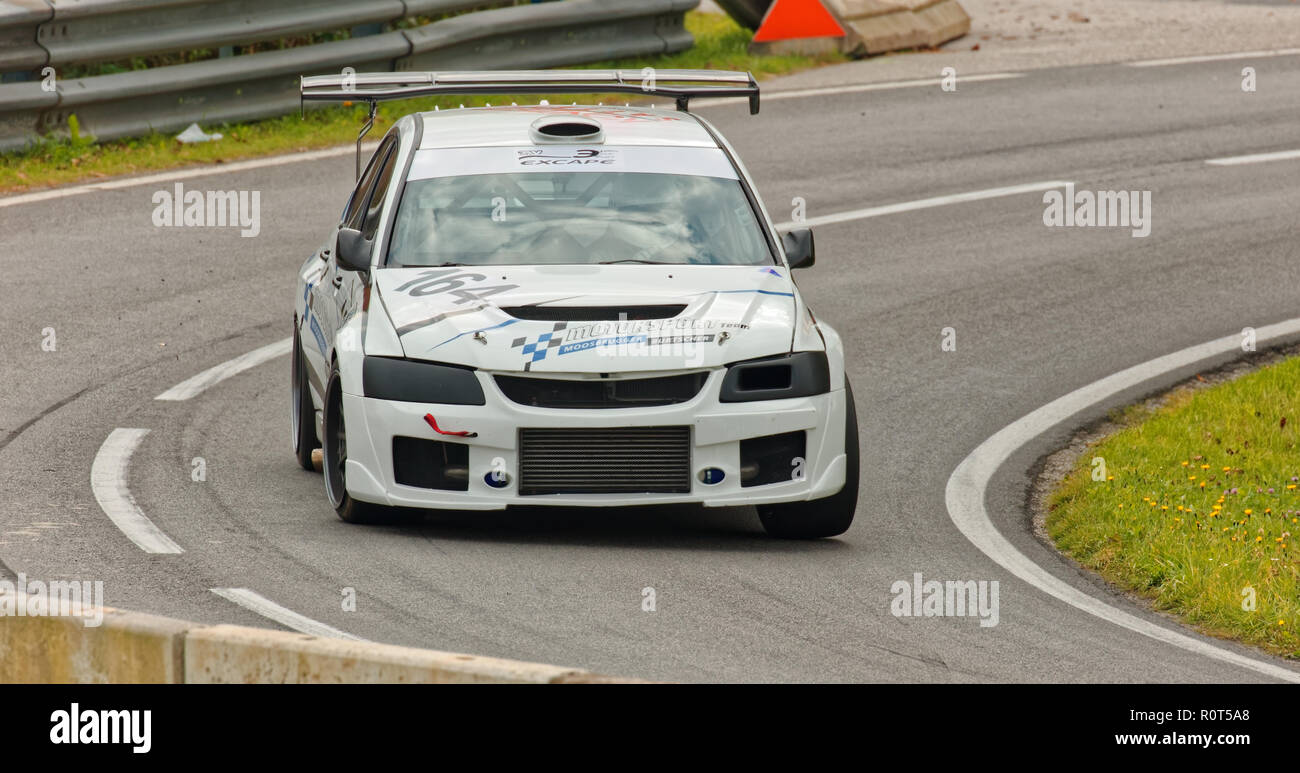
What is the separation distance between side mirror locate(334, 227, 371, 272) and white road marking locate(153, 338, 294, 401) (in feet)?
6.38

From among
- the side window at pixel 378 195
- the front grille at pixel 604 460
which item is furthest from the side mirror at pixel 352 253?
the front grille at pixel 604 460

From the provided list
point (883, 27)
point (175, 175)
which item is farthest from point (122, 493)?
point (883, 27)

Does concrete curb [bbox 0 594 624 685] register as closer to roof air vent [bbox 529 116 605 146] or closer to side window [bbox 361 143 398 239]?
side window [bbox 361 143 398 239]

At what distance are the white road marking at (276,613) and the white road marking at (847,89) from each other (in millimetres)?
11782

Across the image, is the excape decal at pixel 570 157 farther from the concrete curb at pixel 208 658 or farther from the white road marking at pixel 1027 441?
the concrete curb at pixel 208 658

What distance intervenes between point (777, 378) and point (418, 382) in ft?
4.83

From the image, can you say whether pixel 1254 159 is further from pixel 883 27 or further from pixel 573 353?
pixel 573 353

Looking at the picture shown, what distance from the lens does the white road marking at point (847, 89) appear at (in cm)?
1845

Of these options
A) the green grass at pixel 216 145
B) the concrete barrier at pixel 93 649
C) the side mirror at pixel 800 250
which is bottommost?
the concrete barrier at pixel 93 649

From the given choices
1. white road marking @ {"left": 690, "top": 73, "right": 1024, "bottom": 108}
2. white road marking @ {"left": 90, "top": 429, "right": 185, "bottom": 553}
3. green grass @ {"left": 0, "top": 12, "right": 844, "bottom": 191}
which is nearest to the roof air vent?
white road marking @ {"left": 90, "top": 429, "right": 185, "bottom": 553}

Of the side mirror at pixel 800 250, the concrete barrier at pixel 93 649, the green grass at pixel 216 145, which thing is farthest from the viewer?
the green grass at pixel 216 145

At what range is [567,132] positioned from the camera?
29.6 feet
